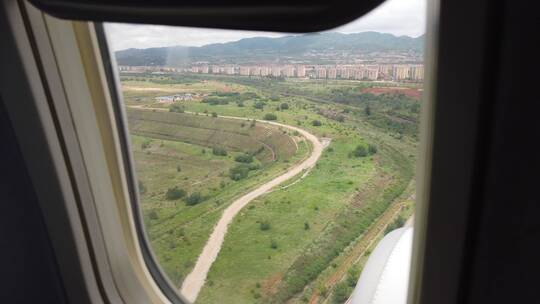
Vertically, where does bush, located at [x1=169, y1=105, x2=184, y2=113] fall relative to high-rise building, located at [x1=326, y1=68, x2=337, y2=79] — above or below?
below

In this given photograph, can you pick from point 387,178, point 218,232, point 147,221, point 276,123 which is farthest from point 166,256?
point 387,178

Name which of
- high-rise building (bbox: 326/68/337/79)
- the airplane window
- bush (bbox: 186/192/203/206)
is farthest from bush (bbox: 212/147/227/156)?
high-rise building (bbox: 326/68/337/79)

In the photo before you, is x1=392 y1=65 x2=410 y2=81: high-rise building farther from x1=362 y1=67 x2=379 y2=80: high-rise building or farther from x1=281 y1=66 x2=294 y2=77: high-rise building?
x1=281 y1=66 x2=294 y2=77: high-rise building

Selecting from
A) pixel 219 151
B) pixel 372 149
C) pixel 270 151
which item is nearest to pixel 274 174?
pixel 270 151

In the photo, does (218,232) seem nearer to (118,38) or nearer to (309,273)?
(309,273)

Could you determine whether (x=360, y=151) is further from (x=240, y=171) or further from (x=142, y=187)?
(x=142, y=187)

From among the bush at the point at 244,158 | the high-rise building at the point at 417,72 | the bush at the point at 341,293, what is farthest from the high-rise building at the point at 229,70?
the bush at the point at 341,293

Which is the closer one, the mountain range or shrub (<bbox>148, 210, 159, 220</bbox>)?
the mountain range
